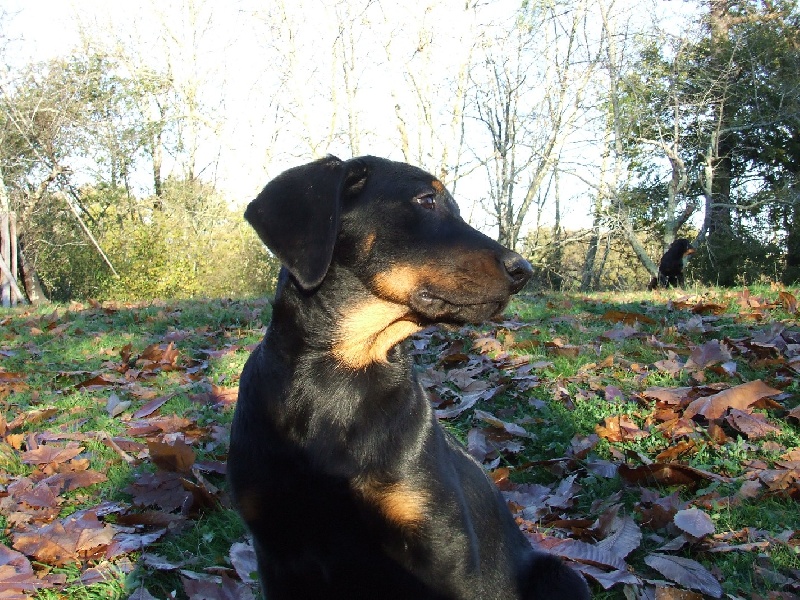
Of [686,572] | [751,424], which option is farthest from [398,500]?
[751,424]

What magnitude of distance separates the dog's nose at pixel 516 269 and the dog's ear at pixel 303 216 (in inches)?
25.7

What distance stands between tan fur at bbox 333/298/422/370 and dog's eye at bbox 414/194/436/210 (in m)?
0.43

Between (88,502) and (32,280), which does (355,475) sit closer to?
Answer: (88,502)

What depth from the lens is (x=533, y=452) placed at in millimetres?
4305

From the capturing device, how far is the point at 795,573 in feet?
8.90

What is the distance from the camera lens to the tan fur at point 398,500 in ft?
7.21

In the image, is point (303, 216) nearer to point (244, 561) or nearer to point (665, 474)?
point (244, 561)

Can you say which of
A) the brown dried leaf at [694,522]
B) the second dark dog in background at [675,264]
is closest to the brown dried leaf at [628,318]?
the brown dried leaf at [694,522]

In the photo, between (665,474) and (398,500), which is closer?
(398,500)

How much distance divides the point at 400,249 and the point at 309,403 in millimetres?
674

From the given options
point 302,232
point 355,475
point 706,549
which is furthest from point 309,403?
point 706,549

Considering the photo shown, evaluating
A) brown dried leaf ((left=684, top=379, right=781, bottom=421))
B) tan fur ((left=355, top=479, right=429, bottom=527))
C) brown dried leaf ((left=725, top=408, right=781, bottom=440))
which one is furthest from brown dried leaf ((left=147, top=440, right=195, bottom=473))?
brown dried leaf ((left=725, top=408, right=781, bottom=440))

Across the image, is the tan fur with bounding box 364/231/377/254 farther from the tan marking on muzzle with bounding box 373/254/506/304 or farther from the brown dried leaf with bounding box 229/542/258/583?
the brown dried leaf with bounding box 229/542/258/583

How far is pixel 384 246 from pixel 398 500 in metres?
0.94
